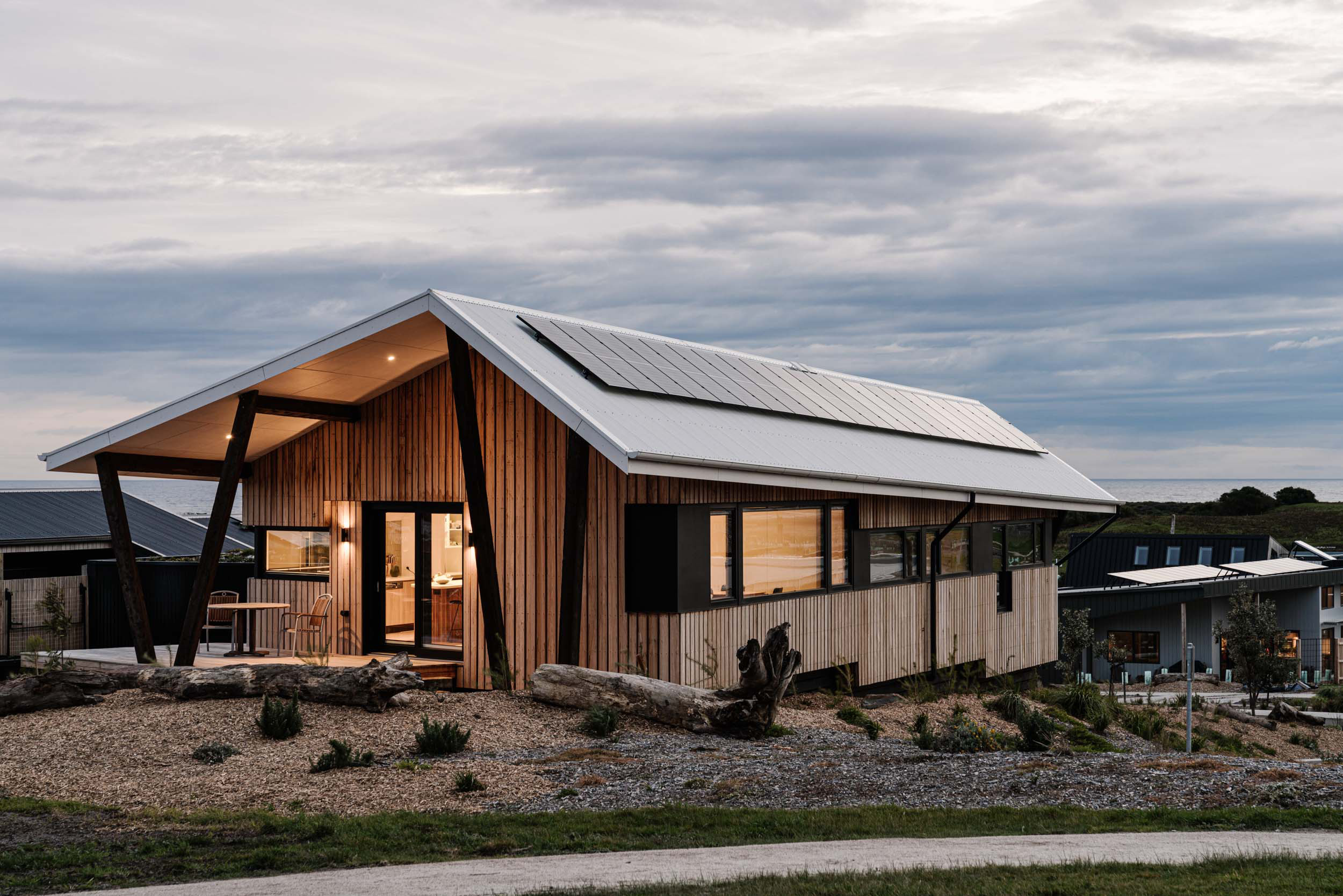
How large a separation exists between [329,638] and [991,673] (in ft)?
33.6

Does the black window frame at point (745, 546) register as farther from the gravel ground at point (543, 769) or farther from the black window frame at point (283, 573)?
the black window frame at point (283, 573)

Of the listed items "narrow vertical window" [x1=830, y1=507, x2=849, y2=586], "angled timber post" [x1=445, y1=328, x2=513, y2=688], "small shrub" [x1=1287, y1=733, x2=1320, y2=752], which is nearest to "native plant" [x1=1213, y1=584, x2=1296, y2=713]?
"small shrub" [x1=1287, y1=733, x2=1320, y2=752]

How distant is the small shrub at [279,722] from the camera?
32.0ft

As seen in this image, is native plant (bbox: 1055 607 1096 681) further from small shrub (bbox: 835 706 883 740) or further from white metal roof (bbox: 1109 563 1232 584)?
small shrub (bbox: 835 706 883 740)

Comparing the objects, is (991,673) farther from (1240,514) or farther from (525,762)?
(1240,514)

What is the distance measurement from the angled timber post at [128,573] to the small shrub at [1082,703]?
38.7ft

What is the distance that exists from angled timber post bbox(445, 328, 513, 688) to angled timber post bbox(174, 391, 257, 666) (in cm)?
268

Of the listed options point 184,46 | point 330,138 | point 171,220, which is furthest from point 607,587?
point 171,220

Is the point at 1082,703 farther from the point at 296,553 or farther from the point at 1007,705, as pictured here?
the point at 296,553

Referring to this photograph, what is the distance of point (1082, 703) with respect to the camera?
50.0 feet

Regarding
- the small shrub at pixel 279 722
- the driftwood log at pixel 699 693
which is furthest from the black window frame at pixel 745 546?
the small shrub at pixel 279 722

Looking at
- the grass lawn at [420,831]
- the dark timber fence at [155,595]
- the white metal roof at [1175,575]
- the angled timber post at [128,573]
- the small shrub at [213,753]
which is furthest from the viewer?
the white metal roof at [1175,575]

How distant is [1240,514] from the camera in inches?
3250

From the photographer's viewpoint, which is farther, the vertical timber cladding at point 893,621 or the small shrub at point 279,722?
the vertical timber cladding at point 893,621
